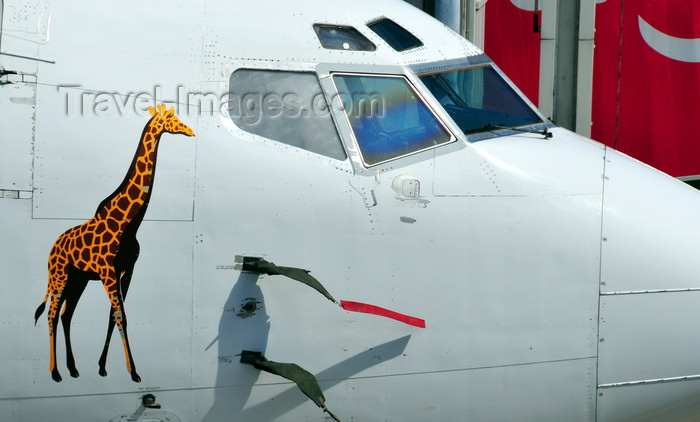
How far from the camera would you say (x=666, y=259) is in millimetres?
6020

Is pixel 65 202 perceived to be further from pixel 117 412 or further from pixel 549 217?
pixel 549 217

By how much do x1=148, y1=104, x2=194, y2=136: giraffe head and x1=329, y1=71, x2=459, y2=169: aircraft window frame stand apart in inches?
41.2

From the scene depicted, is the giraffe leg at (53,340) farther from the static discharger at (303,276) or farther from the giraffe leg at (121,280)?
the static discharger at (303,276)

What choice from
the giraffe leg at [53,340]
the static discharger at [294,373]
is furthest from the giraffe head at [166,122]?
the static discharger at [294,373]

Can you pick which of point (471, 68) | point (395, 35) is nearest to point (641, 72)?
point (471, 68)

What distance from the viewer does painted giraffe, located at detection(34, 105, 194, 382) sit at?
584 cm

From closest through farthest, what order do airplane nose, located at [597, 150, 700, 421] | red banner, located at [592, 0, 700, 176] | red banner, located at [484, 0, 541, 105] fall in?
airplane nose, located at [597, 150, 700, 421], red banner, located at [592, 0, 700, 176], red banner, located at [484, 0, 541, 105]

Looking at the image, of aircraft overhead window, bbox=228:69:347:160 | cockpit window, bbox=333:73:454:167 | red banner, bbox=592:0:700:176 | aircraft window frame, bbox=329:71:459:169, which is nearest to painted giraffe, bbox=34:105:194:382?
aircraft overhead window, bbox=228:69:347:160

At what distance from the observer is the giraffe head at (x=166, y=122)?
5.92 metres

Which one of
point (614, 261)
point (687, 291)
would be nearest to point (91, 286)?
point (614, 261)

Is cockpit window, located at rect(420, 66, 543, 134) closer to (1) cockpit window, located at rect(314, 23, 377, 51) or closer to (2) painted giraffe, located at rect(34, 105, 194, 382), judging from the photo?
(1) cockpit window, located at rect(314, 23, 377, 51)

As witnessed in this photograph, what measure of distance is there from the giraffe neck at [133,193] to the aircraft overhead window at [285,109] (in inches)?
25.7

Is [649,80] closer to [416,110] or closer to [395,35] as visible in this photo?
[395,35]

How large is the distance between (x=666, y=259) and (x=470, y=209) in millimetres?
1377
